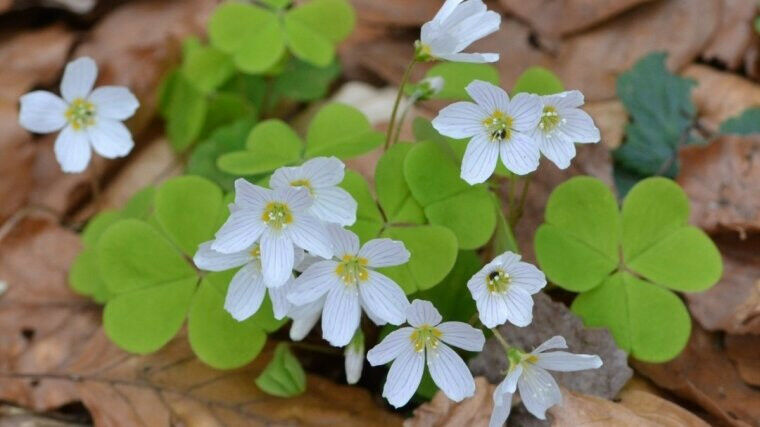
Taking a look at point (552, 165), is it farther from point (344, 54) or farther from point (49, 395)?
point (49, 395)

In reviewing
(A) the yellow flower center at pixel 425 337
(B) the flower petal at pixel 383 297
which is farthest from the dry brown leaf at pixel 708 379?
(B) the flower petal at pixel 383 297

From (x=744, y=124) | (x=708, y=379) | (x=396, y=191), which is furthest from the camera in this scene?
(x=744, y=124)

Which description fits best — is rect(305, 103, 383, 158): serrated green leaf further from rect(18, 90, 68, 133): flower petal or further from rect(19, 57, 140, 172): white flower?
rect(18, 90, 68, 133): flower petal

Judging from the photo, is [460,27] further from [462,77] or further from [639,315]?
[639,315]

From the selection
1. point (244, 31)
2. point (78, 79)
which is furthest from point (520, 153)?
point (244, 31)

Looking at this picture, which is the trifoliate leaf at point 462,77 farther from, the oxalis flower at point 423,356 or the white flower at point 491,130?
the oxalis flower at point 423,356

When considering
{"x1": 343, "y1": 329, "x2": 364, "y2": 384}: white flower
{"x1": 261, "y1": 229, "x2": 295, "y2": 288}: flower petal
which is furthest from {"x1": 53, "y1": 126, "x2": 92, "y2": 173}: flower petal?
{"x1": 343, "y1": 329, "x2": 364, "y2": 384}: white flower

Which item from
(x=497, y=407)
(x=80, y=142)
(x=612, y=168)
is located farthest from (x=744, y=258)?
(x=80, y=142)
